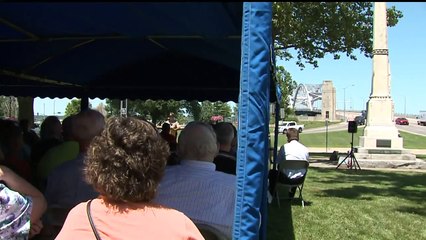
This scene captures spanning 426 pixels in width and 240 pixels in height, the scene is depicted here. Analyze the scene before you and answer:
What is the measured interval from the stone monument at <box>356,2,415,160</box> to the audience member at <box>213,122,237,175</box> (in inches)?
530

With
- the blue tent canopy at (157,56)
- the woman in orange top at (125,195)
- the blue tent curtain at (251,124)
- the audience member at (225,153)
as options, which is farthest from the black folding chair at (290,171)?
the woman in orange top at (125,195)

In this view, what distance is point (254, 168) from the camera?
8.25ft

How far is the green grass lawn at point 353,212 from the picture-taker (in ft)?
22.6

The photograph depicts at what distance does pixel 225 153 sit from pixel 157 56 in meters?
2.84

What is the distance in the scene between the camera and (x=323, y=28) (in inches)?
720

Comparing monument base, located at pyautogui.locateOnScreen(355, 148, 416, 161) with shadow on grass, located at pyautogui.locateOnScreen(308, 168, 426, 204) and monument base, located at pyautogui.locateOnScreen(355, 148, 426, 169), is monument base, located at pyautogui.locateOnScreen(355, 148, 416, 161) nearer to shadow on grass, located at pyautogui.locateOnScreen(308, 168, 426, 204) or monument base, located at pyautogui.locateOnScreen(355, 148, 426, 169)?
monument base, located at pyautogui.locateOnScreen(355, 148, 426, 169)

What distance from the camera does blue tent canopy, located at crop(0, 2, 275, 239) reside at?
8.24ft

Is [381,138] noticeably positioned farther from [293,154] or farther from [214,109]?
[214,109]

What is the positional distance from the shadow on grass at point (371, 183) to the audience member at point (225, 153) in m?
5.13

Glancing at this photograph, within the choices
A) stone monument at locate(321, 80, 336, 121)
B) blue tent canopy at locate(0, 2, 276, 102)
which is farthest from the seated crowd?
stone monument at locate(321, 80, 336, 121)

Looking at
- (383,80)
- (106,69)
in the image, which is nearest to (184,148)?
(106,69)

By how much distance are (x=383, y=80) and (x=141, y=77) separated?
12776mm

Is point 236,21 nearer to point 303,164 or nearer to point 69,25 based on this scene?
point 69,25

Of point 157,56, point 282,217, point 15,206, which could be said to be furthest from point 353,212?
point 15,206
